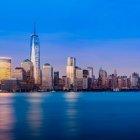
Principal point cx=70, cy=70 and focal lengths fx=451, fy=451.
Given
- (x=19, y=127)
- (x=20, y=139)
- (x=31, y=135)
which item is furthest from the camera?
(x=19, y=127)

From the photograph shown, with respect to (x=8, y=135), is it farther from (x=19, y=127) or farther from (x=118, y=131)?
(x=118, y=131)

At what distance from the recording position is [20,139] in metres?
54.9

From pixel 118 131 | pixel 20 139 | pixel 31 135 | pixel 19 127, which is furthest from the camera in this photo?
pixel 19 127

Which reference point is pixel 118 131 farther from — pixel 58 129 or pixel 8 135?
pixel 8 135

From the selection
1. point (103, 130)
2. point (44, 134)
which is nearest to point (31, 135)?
point (44, 134)

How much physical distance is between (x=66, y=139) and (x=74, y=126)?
15859 mm

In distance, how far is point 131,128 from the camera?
6712 centimetres

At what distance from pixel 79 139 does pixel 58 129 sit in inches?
456

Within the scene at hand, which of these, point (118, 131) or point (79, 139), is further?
point (118, 131)

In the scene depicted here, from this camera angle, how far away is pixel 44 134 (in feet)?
Result: 198

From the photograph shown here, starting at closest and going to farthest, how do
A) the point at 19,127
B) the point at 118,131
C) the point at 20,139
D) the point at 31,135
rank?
the point at 20,139
the point at 31,135
the point at 118,131
the point at 19,127

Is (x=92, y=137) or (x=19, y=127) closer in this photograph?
(x=92, y=137)

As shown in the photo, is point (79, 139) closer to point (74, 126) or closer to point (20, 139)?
point (20, 139)

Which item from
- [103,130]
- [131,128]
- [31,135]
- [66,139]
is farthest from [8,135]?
[131,128]
